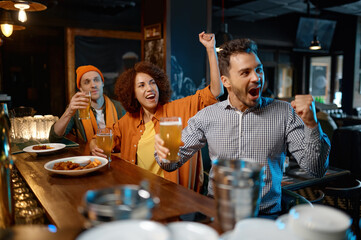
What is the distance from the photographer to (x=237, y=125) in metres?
1.91

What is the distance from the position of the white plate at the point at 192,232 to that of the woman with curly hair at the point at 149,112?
5.37 feet

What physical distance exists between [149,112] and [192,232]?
195cm

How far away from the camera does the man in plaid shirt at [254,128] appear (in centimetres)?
177

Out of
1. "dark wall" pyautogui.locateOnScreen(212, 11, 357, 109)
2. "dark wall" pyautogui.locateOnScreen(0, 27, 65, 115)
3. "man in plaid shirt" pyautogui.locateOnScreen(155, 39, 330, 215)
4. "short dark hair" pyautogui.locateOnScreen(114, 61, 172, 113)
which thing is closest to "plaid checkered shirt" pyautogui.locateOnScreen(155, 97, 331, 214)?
"man in plaid shirt" pyautogui.locateOnScreen(155, 39, 330, 215)

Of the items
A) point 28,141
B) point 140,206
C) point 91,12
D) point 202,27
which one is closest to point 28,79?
point 91,12

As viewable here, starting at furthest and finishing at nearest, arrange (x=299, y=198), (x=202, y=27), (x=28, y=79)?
(x=28, y=79)
(x=202, y=27)
(x=299, y=198)

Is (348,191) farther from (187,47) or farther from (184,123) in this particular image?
(187,47)

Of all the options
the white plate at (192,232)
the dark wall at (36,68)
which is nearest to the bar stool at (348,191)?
the white plate at (192,232)

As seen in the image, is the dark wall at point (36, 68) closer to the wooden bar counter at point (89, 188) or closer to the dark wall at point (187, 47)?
the dark wall at point (187, 47)

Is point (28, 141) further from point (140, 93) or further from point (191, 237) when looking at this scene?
point (191, 237)

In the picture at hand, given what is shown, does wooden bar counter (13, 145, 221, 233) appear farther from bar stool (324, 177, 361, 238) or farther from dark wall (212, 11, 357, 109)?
dark wall (212, 11, 357, 109)

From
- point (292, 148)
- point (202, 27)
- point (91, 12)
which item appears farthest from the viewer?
point (91, 12)

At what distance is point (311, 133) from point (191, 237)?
1.08 metres

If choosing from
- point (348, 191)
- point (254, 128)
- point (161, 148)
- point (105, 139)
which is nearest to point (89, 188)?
point (161, 148)
